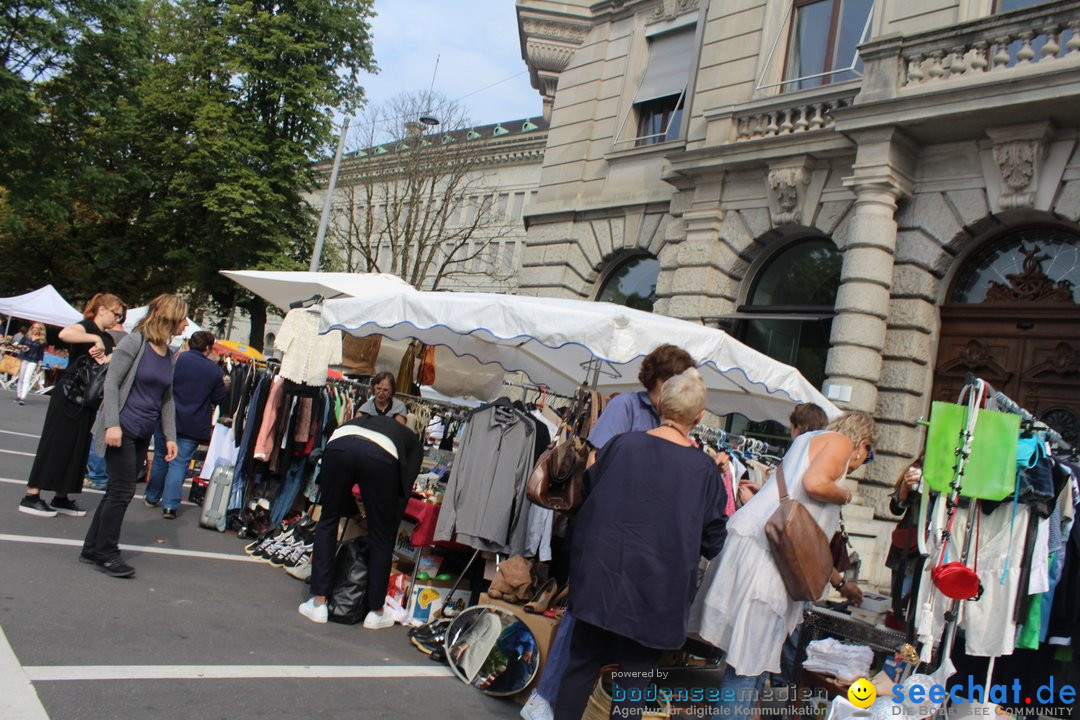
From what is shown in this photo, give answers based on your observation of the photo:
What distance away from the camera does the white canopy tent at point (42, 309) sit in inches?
844

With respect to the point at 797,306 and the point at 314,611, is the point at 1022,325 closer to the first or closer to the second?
the point at 797,306

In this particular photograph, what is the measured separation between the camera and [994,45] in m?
10.4

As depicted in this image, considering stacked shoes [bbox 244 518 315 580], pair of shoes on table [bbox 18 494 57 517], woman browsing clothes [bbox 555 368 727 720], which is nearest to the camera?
woman browsing clothes [bbox 555 368 727 720]

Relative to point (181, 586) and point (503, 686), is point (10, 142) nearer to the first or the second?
point (181, 586)

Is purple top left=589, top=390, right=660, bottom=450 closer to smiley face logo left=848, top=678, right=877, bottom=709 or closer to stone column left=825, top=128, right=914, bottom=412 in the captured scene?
smiley face logo left=848, top=678, right=877, bottom=709

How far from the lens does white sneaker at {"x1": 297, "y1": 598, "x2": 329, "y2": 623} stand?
594cm

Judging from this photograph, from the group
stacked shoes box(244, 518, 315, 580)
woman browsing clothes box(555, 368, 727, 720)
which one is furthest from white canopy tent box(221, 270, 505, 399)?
woman browsing clothes box(555, 368, 727, 720)

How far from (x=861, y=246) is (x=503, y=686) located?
8.35 metres

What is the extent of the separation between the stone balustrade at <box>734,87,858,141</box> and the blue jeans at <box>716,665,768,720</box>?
30.4ft

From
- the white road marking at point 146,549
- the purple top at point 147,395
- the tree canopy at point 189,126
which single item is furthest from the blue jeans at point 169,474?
the tree canopy at point 189,126

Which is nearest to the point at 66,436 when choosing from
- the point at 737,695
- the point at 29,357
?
the point at 737,695

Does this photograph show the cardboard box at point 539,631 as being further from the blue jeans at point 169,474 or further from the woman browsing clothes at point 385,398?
the blue jeans at point 169,474

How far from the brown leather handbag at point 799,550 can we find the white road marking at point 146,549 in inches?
196

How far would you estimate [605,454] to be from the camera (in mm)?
4121
